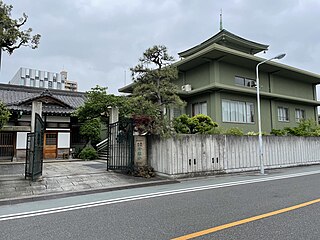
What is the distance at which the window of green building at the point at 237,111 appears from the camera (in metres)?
18.0

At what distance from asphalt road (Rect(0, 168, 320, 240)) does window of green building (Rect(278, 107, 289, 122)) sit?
50.6 feet

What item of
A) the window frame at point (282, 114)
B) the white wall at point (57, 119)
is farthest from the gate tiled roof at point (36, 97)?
the window frame at point (282, 114)

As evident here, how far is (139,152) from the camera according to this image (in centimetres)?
1091

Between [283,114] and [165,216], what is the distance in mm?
20323

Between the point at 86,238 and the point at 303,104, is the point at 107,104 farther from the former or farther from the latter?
the point at 303,104

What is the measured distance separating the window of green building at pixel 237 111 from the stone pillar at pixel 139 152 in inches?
344

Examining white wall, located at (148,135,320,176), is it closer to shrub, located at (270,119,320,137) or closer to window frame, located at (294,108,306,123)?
shrub, located at (270,119,320,137)

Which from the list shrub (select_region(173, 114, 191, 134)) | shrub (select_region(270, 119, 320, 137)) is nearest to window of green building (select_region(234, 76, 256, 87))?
shrub (select_region(270, 119, 320, 137))

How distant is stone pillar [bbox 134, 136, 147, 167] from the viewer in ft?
35.6

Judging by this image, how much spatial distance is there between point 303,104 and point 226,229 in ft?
76.3

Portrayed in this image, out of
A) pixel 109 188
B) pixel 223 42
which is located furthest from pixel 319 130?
pixel 109 188

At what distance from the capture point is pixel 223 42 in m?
19.3

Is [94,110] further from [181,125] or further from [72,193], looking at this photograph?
[72,193]

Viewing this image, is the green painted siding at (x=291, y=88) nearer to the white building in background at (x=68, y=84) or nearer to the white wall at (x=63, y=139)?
the white wall at (x=63, y=139)
